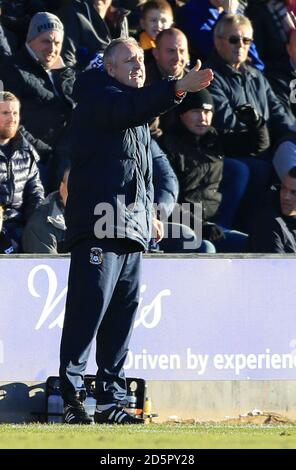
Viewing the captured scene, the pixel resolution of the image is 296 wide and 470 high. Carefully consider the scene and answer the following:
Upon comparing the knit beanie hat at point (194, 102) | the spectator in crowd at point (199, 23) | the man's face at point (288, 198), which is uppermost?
the spectator in crowd at point (199, 23)

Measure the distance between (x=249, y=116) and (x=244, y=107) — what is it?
3.8 inches

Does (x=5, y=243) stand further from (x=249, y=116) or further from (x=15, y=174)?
(x=249, y=116)

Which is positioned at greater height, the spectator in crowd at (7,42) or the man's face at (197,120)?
the spectator in crowd at (7,42)

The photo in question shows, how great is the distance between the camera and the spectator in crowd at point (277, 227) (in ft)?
38.7

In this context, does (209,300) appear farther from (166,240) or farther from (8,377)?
(8,377)

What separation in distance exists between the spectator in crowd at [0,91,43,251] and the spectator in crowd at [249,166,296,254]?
1817mm

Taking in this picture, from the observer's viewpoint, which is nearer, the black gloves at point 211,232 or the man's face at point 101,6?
the black gloves at point 211,232

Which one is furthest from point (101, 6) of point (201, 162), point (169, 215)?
point (169, 215)

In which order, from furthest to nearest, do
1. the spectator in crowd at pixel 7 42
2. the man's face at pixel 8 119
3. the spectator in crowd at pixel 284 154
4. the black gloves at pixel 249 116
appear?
the black gloves at pixel 249 116, the spectator in crowd at pixel 284 154, the spectator in crowd at pixel 7 42, the man's face at pixel 8 119

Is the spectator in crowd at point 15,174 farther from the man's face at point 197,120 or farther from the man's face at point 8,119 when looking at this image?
the man's face at point 197,120

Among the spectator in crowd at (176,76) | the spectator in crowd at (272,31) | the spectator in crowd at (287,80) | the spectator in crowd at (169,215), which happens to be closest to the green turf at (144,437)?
the spectator in crowd at (169,215)

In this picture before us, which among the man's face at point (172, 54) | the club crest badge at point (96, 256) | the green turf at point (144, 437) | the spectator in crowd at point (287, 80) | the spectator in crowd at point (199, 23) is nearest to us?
the green turf at point (144, 437)

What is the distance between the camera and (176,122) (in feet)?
41.8
